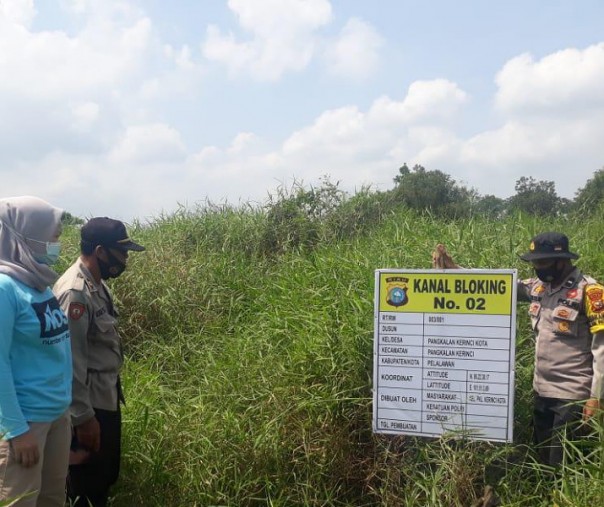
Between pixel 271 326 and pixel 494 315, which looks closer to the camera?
pixel 494 315

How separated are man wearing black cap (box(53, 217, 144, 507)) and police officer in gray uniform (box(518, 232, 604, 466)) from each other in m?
2.23

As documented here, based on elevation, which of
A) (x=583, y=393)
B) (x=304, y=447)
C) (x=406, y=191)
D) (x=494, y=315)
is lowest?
(x=304, y=447)

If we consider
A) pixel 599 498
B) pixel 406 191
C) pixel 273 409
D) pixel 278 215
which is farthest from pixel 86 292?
pixel 406 191

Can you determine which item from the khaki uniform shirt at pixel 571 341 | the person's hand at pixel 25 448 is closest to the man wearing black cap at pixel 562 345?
the khaki uniform shirt at pixel 571 341

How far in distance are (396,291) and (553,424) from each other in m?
1.06

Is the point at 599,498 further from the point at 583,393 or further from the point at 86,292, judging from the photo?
the point at 86,292

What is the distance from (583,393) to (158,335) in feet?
12.3

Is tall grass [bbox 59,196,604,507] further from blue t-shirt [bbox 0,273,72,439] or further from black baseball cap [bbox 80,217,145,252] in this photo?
black baseball cap [bbox 80,217,145,252]

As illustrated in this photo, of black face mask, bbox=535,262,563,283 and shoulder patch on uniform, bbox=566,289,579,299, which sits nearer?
shoulder patch on uniform, bbox=566,289,579,299

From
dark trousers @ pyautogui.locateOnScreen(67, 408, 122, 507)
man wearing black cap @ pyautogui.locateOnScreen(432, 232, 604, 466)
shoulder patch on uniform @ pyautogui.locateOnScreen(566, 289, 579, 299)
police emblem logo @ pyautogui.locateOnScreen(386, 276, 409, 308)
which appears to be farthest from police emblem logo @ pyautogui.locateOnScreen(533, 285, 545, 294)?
dark trousers @ pyautogui.locateOnScreen(67, 408, 122, 507)

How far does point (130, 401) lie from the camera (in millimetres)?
4133

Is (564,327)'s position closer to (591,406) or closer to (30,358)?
(591,406)

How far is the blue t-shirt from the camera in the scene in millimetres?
2373

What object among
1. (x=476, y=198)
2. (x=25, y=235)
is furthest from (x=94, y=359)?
(x=476, y=198)
